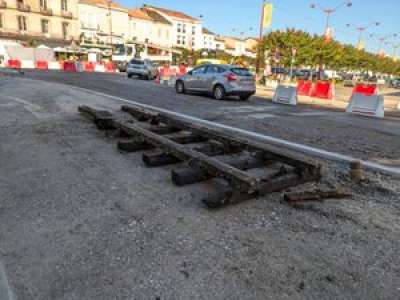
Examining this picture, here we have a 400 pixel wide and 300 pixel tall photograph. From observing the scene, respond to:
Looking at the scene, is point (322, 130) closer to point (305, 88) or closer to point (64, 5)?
point (305, 88)

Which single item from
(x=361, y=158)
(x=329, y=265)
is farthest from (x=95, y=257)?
(x=361, y=158)

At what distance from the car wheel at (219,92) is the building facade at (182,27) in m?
64.1

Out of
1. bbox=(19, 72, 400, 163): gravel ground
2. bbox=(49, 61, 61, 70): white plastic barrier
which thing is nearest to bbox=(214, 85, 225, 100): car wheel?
bbox=(19, 72, 400, 163): gravel ground

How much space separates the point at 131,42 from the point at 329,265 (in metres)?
65.4

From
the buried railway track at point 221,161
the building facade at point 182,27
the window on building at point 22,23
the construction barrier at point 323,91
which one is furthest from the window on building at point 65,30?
the buried railway track at point 221,161

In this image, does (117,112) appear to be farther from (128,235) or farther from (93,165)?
(128,235)

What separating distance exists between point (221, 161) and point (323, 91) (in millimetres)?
14137

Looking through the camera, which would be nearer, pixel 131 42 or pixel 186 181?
pixel 186 181

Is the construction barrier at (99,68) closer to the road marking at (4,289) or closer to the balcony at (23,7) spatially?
the balcony at (23,7)

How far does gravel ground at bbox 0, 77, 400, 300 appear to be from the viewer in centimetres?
215

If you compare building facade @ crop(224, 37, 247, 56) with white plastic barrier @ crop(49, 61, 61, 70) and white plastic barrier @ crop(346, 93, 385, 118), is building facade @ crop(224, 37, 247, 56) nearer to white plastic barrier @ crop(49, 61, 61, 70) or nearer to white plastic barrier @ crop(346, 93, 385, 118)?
white plastic barrier @ crop(49, 61, 61, 70)

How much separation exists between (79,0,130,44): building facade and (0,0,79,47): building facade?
2013mm

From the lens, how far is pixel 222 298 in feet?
6.71

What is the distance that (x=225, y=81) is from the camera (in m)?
13.7
